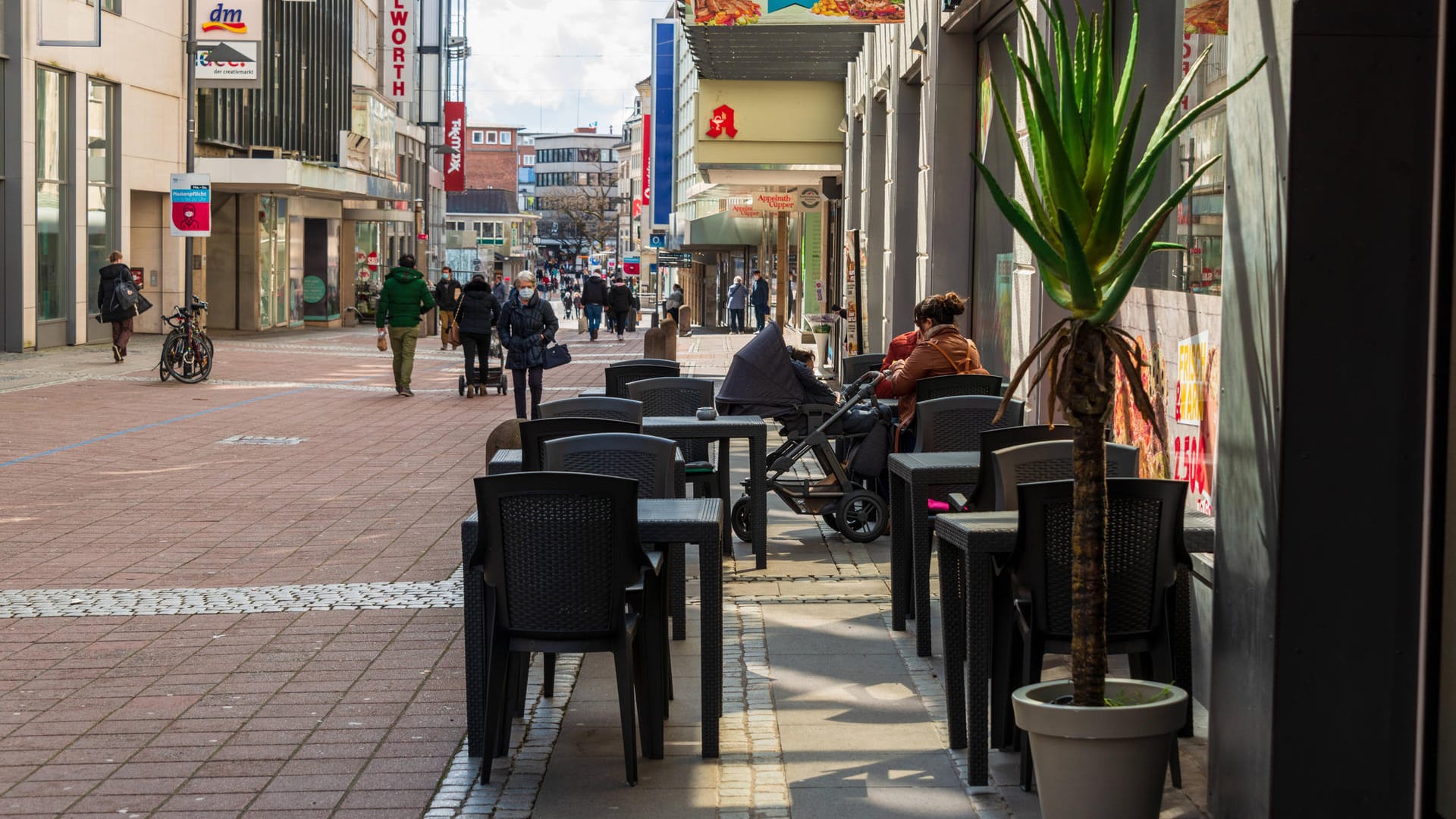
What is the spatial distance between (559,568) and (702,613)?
58 cm

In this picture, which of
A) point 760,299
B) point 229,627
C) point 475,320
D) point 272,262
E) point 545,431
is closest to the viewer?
point 545,431

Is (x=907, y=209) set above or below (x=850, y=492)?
above

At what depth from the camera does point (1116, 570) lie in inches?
198

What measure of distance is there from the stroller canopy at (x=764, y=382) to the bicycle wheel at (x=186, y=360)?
46.6 feet

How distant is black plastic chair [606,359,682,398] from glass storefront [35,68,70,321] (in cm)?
2024

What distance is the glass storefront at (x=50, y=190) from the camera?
92.6ft

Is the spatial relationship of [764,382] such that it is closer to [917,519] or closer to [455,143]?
[917,519]

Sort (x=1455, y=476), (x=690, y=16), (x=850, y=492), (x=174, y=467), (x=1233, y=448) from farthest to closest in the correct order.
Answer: (x=690, y=16) < (x=174, y=467) < (x=850, y=492) < (x=1233, y=448) < (x=1455, y=476)

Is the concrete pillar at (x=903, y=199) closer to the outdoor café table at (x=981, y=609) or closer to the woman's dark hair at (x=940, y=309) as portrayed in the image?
the woman's dark hair at (x=940, y=309)

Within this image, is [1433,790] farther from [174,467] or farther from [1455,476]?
[174,467]

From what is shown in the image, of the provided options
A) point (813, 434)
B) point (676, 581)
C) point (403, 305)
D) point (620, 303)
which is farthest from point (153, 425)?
point (620, 303)

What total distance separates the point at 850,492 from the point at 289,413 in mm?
10446

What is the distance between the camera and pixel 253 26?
32.9 m

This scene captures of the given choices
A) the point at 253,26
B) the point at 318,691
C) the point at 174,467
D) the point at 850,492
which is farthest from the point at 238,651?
the point at 253,26
